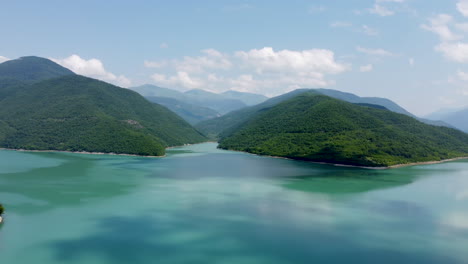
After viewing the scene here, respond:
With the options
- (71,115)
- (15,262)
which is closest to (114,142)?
(71,115)

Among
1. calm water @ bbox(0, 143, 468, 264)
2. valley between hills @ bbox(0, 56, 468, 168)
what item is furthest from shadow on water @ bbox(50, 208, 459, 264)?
valley between hills @ bbox(0, 56, 468, 168)

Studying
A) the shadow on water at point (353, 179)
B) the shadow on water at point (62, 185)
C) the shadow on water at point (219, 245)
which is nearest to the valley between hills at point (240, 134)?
the shadow on water at point (353, 179)

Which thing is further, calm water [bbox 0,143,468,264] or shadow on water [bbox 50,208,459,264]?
calm water [bbox 0,143,468,264]

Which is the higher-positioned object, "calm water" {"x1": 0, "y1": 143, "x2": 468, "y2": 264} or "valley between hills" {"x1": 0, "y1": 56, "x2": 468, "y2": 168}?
"valley between hills" {"x1": 0, "y1": 56, "x2": 468, "y2": 168}

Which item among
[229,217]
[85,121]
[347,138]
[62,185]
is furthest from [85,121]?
[229,217]

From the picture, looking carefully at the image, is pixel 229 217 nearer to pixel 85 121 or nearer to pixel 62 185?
pixel 62 185

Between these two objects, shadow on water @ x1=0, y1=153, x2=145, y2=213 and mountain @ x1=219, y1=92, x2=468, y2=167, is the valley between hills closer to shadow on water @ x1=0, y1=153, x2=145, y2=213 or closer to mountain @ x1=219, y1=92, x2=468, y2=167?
mountain @ x1=219, y1=92, x2=468, y2=167

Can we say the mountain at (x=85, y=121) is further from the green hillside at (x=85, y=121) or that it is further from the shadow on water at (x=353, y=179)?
the shadow on water at (x=353, y=179)

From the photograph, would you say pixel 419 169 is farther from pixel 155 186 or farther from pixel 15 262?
pixel 15 262
